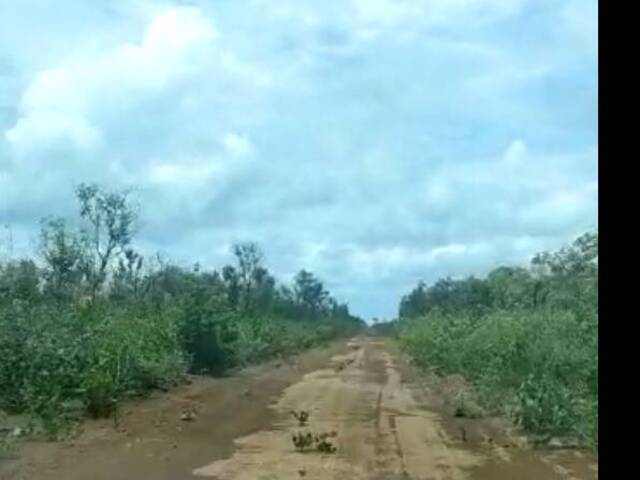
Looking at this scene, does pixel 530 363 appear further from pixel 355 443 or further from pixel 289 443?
pixel 289 443

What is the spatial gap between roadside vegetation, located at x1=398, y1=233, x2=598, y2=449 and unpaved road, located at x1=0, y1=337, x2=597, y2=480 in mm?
256

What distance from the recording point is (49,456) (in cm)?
527

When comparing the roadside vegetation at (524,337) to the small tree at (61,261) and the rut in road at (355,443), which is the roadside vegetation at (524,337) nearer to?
the rut in road at (355,443)

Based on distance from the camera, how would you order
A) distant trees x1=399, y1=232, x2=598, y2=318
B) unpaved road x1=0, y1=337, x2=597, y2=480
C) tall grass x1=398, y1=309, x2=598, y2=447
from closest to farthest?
unpaved road x1=0, y1=337, x2=597, y2=480 → tall grass x1=398, y1=309, x2=598, y2=447 → distant trees x1=399, y1=232, x2=598, y2=318

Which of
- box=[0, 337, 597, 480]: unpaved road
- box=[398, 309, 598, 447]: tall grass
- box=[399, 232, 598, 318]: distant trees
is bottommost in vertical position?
box=[0, 337, 597, 480]: unpaved road

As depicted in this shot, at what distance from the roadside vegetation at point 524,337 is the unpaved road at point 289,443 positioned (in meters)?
0.26

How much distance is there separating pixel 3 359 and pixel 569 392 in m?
3.14

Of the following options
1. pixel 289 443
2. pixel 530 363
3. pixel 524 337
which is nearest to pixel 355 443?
pixel 289 443

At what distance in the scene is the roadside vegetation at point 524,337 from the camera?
536cm

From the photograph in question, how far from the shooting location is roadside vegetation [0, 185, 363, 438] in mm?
6319

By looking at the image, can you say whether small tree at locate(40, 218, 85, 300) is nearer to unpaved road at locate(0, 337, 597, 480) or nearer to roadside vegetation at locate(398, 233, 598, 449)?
unpaved road at locate(0, 337, 597, 480)

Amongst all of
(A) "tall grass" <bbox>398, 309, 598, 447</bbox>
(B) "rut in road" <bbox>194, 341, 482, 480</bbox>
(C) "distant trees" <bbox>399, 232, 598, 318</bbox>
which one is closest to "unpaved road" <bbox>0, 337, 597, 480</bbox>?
(B) "rut in road" <bbox>194, 341, 482, 480</bbox>
